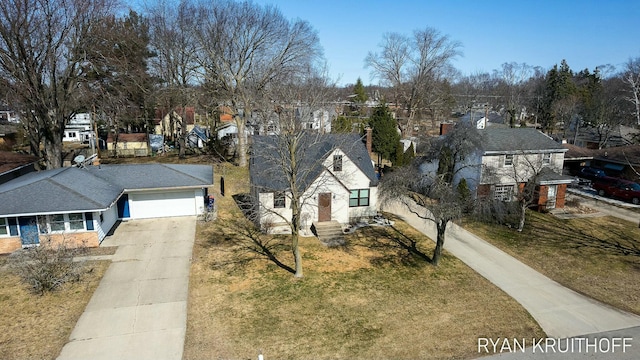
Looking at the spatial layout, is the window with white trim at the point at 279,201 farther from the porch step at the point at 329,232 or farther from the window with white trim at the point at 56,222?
the window with white trim at the point at 56,222

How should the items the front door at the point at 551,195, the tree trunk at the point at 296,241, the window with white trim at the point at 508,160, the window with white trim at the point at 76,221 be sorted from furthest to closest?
1. the window with white trim at the point at 508,160
2. the front door at the point at 551,195
3. the window with white trim at the point at 76,221
4. the tree trunk at the point at 296,241

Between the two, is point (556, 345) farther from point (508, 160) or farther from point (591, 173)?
point (591, 173)

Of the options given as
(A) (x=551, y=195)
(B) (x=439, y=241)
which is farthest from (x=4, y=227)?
(A) (x=551, y=195)

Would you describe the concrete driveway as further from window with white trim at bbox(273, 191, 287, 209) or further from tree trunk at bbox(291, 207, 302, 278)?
window with white trim at bbox(273, 191, 287, 209)

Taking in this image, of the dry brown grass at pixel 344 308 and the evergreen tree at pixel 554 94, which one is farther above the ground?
the evergreen tree at pixel 554 94

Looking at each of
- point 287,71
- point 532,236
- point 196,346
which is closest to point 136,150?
point 287,71

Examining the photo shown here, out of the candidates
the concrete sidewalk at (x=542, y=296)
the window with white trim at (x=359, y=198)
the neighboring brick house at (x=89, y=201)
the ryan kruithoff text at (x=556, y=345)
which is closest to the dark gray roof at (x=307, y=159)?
the window with white trim at (x=359, y=198)

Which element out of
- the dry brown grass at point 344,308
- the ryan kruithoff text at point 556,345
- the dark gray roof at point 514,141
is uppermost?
the dark gray roof at point 514,141
